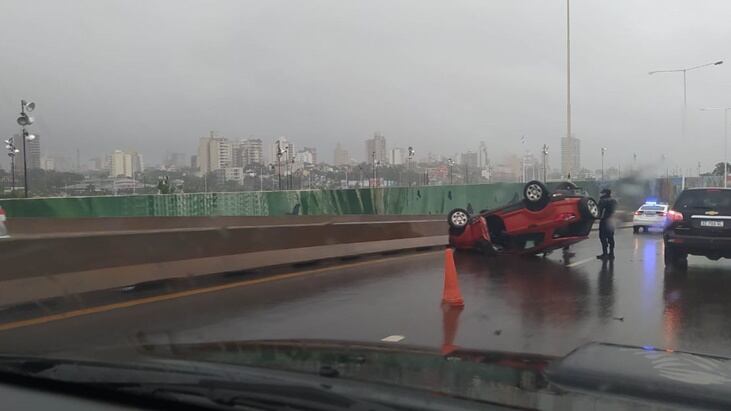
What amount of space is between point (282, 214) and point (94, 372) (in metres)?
26.7

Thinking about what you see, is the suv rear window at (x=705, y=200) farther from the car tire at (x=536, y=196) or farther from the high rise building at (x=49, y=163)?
the high rise building at (x=49, y=163)

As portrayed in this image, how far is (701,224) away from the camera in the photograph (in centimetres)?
1350

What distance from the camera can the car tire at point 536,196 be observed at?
15.8 meters

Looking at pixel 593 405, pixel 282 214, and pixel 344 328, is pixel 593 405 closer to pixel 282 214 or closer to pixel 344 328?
pixel 344 328

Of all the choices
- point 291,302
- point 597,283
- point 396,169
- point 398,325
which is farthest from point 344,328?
point 396,169

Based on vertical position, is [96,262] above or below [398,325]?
above

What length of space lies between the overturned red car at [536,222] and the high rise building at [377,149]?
104ft

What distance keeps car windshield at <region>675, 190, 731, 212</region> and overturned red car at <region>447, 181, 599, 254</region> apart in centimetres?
209

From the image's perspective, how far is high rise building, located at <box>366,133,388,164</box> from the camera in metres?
50.1

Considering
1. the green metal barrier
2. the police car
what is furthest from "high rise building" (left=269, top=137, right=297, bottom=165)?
the police car

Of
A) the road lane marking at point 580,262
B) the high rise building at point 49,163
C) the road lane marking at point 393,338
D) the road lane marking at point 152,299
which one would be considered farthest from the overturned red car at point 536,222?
the high rise building at point 49,163

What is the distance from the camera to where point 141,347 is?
13.3ft

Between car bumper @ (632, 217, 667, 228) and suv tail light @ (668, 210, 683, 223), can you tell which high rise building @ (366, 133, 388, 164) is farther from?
suv tail light @ (668, 210, 683, 223)

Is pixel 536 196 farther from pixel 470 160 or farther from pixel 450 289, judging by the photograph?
pixel 470 160
